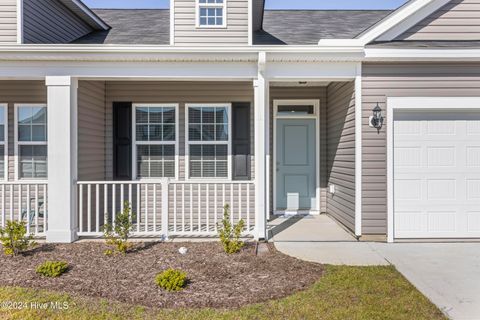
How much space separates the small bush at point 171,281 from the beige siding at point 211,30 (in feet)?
14.7

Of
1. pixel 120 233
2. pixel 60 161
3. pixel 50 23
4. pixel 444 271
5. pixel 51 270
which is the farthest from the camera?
pixel 50 23

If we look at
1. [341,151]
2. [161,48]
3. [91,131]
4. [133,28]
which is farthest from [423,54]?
[133,28]

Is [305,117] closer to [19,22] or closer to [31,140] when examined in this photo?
[31,140]

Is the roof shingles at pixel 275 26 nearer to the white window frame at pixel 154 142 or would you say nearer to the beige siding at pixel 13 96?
the white window frame at pixel 154 142

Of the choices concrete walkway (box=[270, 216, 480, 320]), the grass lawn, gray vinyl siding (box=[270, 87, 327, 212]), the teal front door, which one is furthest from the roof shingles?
the grass lawn

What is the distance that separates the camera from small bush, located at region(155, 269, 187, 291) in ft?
12.1

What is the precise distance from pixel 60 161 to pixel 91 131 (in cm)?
123

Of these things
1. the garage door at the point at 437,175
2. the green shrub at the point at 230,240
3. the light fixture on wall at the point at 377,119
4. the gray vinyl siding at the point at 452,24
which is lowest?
the green shrub at the point at 230,240

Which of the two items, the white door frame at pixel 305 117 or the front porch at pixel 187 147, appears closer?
the front porch at pixel 187 147

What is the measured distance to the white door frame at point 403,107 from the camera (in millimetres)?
5477

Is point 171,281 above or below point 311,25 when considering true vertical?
below

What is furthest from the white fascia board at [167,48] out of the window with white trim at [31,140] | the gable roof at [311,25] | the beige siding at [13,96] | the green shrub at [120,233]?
the green shrub at [120,233]

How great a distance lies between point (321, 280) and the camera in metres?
3.93

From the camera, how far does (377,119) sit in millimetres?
5492
